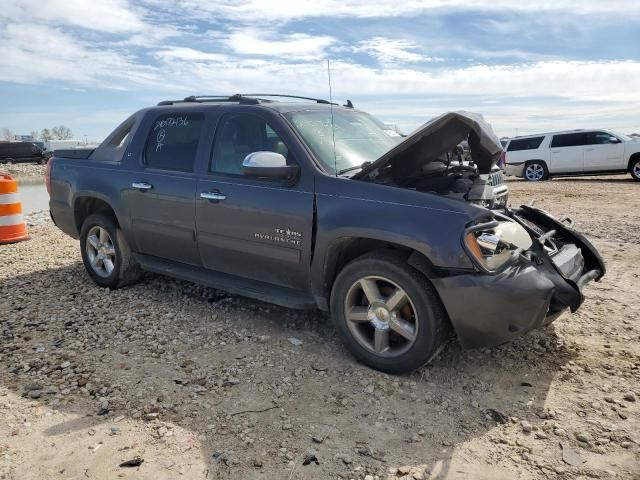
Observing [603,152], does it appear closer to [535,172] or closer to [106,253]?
[535,172]

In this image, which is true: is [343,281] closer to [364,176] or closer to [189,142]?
[364,176]

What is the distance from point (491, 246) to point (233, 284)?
213cm

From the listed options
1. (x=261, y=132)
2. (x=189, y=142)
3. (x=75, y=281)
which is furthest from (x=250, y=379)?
(x=75, y=281)

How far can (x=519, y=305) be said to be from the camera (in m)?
3.15

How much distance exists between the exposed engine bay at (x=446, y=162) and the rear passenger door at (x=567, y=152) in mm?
15427

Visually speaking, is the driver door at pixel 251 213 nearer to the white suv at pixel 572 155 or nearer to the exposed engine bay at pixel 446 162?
the exposed engine bay at pixel 446 162

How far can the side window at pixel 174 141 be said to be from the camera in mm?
4711

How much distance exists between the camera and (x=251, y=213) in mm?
4117

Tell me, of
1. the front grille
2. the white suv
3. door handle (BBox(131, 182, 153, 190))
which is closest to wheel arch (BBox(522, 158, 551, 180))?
the white suv

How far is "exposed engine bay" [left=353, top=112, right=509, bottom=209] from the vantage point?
351cm

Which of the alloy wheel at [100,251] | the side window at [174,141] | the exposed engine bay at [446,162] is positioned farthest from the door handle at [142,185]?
the exposed engine bay at [446,162]

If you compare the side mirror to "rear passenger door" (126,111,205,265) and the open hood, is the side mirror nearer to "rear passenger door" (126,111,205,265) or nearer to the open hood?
the open hood

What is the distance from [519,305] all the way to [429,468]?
3.57 ft

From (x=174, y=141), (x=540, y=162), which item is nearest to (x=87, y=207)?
(x=174, y=141)
